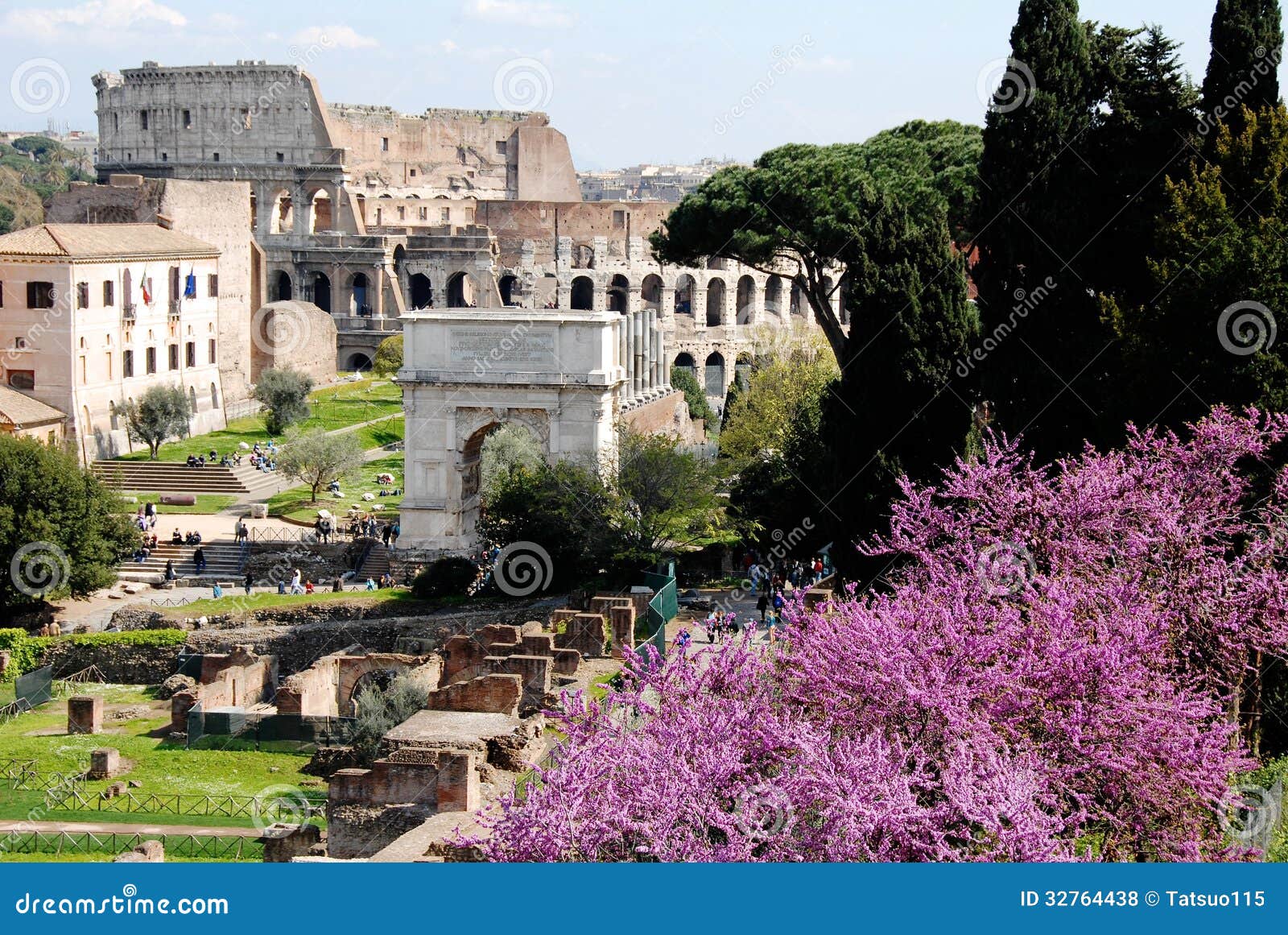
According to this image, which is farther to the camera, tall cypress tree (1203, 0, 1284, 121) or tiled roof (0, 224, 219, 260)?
tiled roof (0, 224, 219, 260)

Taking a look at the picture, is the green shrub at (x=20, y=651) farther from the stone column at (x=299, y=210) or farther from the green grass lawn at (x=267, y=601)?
the stone column at (x=299, y=210)

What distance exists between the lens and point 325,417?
168 feet

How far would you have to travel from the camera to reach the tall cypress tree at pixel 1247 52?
21.5m

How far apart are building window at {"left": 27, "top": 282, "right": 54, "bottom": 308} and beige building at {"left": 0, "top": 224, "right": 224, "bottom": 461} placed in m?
0.02

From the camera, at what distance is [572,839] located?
11.6 meters

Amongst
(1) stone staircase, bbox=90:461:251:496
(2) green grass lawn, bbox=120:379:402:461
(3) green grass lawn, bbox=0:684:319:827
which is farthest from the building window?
(3) green grass lawn, bbox=0:684:319:827

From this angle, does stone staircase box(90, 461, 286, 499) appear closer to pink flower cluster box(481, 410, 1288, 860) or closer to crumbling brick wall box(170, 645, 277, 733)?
crumbling brick wall box(170, 645, 277, 733)

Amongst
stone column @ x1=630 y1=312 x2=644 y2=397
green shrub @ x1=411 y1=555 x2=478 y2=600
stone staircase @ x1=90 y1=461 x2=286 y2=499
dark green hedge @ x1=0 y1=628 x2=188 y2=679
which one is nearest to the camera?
dark green hedge @ x1=0 y1=628 x2=188 y2=679

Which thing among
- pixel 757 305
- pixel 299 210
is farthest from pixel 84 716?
pixel 299 210

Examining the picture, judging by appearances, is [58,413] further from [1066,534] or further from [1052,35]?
[1066,534]

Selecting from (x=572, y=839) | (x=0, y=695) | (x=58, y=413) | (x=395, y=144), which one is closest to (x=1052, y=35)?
(x=572, y=839)

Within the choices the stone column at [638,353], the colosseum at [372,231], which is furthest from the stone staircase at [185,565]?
the colosseum at [372,231]

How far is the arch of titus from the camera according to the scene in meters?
33.7

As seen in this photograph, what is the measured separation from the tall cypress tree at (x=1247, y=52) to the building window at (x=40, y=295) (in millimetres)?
28629
